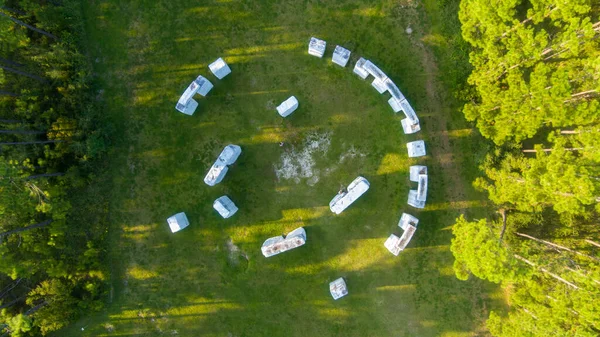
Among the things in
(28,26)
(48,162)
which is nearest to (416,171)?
(48,162)

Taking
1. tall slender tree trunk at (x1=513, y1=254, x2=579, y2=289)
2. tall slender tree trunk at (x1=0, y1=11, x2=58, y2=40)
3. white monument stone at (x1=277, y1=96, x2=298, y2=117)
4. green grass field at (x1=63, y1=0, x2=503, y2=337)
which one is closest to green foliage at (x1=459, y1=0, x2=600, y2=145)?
green grass field at (x1=63, y1=0, x2=503, y2=337)

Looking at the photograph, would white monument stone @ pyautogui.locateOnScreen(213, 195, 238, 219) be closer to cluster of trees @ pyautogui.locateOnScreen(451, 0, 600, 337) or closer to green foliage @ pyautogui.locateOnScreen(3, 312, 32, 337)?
green foliage @ pyautogui.locateOnScreen(3, 312, 32, 337)

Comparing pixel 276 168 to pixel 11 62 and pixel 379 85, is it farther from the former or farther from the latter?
pixel 11 62

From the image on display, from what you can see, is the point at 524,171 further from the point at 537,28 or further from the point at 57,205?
the point at 57,205

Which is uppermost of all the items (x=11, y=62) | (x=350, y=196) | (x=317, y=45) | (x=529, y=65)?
(x=11, y=62)

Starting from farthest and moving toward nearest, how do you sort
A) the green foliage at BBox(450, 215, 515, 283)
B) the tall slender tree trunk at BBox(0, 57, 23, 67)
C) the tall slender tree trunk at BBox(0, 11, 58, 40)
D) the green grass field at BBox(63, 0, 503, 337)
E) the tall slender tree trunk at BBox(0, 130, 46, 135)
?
1. the green grass field at BBox(63, 0, 503, 337)
2. the tall slender tree trunk at BBox(0, 57, 23, 67)
3. the tall slender tree trunk at BBox(0, 130, 46, 135)
4. the tall slender tree trunk at BBox(0, 11, 58, 40)
5. the green foliage at BBox(450, 215, 515, 283)
